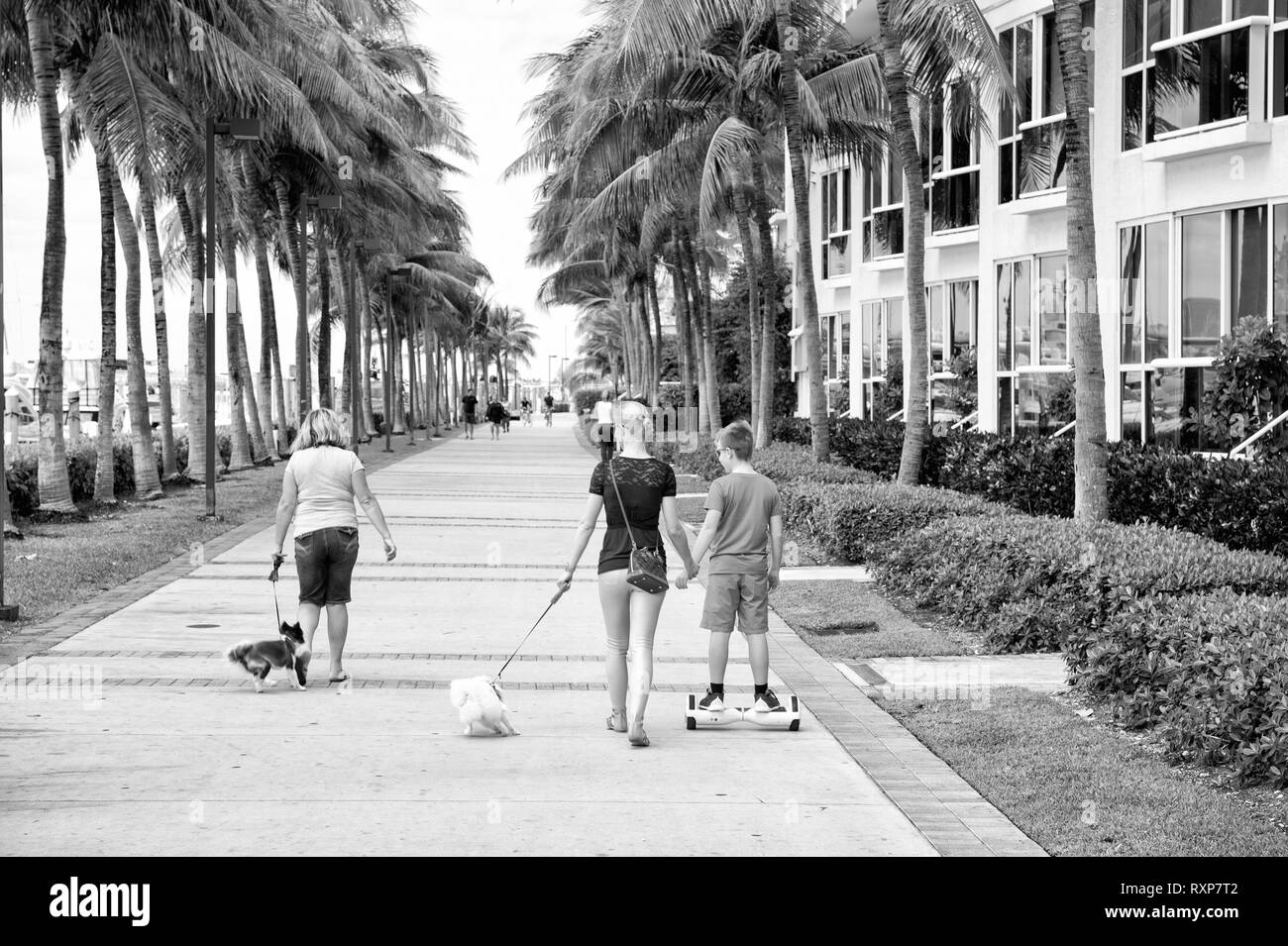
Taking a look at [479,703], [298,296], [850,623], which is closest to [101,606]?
[479,703]

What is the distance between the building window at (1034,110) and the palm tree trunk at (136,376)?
1357cm

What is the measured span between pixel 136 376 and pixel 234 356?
851cm

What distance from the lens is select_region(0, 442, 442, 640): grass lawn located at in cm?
1262

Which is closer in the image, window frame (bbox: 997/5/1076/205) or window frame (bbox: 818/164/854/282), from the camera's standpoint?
window frame (bbox: 997/5/1076/205)

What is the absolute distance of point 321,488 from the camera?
928 centimetres

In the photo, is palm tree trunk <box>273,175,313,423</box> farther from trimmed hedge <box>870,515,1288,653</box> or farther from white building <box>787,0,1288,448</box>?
trimmed hedge <box>870,515,1288,653</box>

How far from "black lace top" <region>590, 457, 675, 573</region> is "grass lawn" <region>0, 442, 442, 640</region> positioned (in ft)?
18.1

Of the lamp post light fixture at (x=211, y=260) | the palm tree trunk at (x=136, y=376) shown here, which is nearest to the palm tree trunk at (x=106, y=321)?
the palm tree trunk at (x=136, y=376)

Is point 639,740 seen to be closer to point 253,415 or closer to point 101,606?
point 101,606

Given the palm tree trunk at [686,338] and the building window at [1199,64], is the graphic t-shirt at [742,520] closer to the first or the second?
the building window at [1199,64]

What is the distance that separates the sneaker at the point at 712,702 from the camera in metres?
8.20

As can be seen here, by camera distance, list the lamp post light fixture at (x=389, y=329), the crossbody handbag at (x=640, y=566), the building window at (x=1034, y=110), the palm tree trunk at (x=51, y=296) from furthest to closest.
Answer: the lamp post light fixture at (x=389, y=329) < the building window at (x=1034, y=110) < the palm tree trunk at (x=51, y=296) < the crossbody handbag at (x=640, y=566)

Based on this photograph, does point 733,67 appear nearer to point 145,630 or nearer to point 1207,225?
point 1207,225

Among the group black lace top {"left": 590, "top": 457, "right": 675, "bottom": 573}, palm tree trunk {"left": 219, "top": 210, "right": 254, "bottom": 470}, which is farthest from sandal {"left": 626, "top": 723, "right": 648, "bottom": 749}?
palm tree trunk {"left": 219, "top": 210, "right": 254, "bottom": 470}
